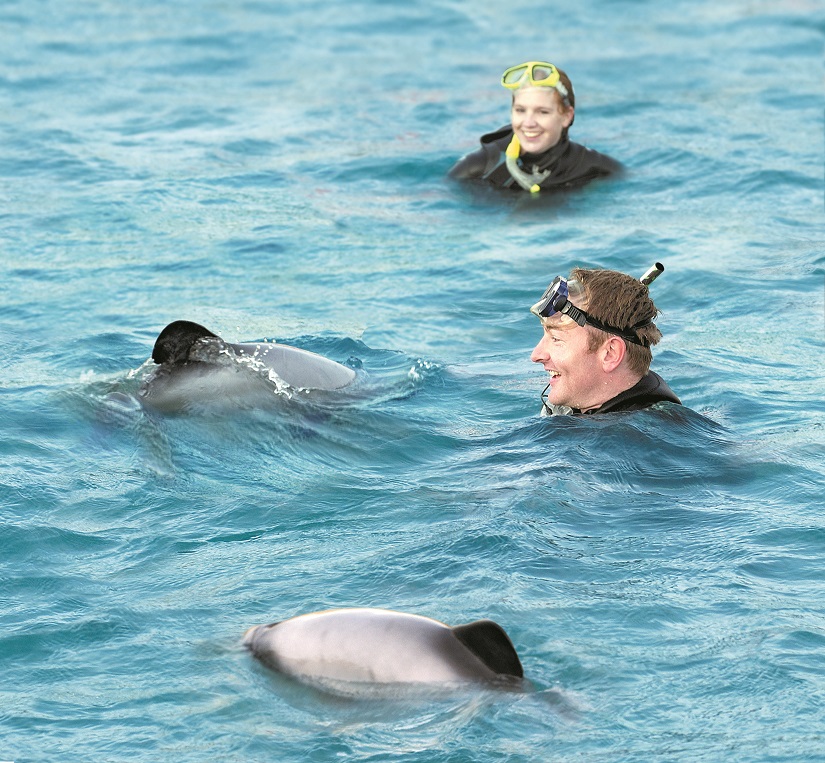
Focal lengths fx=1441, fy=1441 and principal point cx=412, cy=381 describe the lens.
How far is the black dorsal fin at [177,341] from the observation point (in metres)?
7.42

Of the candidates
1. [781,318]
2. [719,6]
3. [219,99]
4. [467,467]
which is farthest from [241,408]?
[719,6]

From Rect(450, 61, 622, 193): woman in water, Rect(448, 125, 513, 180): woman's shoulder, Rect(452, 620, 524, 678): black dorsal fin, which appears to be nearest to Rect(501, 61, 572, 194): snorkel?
Rect(450, 61, 622, 193): woman in water

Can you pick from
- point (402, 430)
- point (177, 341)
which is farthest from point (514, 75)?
point (177, 341)

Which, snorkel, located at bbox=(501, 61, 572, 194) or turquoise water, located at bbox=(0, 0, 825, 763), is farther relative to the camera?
snorkel, located at bbox=(501, 61, 572, 194)

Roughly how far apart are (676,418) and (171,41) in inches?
521

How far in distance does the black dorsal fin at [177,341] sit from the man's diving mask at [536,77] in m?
5.71

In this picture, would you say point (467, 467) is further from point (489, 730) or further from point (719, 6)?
point (719, 6)

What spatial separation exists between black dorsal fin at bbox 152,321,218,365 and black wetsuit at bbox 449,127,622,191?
5.88 meters

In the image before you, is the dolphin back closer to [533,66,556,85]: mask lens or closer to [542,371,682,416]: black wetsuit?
[542,371,682,416]: black wetsuit

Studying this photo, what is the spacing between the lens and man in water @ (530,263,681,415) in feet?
22.8

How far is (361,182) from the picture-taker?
43.6 feet

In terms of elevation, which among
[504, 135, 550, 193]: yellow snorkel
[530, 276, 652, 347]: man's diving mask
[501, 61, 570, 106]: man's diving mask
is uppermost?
[501, 61, 570, 106]: man's diving mask

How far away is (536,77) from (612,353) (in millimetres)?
6013

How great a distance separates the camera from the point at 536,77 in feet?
Result: 40.8
